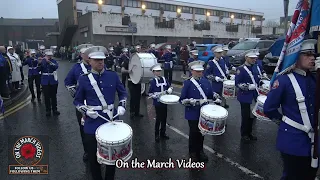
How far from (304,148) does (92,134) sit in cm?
270

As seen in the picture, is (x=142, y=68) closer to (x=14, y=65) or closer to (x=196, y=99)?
(x=196, y=99)

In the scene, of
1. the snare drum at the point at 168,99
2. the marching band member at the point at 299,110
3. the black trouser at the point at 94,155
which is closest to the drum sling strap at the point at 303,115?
the marching band member at the point at 299,110

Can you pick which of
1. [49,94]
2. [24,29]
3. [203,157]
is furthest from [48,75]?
[24,29]

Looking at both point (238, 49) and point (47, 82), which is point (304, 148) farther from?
point (238, 49)

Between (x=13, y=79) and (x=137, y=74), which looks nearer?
(x=137, y=74)

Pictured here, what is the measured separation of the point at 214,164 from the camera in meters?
4.95

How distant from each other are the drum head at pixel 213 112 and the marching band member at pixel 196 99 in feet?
0.47

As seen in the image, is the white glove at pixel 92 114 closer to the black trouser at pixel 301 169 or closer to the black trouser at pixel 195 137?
the black trouser at pixel 195 137

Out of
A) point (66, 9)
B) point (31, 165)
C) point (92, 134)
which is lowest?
point (31, 165)

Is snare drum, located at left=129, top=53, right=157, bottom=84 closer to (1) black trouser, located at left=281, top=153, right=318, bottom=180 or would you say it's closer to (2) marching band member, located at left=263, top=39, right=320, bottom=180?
(2) marching band member, located at left=263, top=39, right=320, bottom=180

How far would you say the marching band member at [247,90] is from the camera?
239 inches

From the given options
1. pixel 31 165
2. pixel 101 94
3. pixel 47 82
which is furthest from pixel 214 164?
pixel 47 82

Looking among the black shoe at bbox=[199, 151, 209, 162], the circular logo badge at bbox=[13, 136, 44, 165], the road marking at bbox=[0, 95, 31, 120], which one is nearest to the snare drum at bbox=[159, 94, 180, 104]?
the black shoe at bbox=[199, 151, 209, 162]

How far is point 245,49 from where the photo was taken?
16.7 meters
